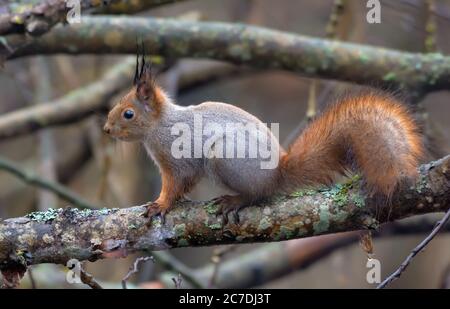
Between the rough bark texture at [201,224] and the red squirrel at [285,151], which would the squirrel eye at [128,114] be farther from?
the rough bark texture at [201,224]

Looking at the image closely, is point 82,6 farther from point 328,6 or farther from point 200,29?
point 328,6

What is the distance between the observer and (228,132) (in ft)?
8.23

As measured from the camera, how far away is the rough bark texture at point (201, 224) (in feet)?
7.25

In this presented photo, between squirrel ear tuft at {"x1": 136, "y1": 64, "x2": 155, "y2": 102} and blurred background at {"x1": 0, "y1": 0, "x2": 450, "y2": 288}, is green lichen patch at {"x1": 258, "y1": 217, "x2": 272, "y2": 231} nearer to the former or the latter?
squirrel ear tuft at {"x1": 136, "y1": 64, "x2": 155, "y2": 102}

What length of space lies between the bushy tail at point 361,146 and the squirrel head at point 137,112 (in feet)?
1.79

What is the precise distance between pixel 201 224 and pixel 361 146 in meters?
Result: 0.56

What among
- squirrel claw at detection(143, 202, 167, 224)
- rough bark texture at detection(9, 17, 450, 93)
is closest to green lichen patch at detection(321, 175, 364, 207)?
squirrel claw at detection(143, 202, 167, 224)

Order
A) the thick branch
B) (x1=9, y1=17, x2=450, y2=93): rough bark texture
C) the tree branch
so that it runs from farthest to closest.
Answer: the tree branch, (x1=9, y1=17, x2=450, y2=93): rough bark texture, the thick branch

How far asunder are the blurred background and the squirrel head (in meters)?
0.93

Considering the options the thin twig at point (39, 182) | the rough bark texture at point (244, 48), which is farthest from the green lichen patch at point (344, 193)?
the thin twig at point (39, 182)

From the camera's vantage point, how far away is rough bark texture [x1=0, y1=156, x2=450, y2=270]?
221 cm

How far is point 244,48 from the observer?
3.77m

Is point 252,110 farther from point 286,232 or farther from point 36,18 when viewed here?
point 286,232
